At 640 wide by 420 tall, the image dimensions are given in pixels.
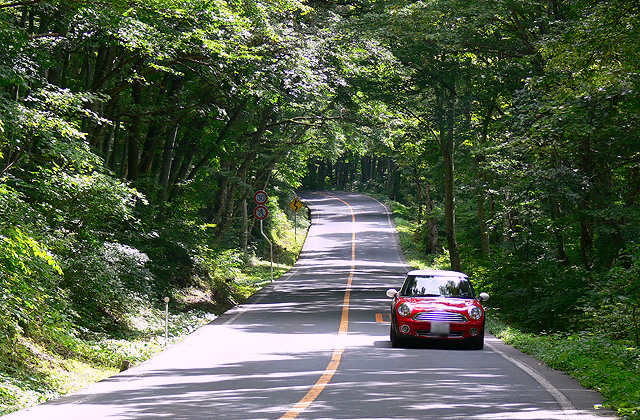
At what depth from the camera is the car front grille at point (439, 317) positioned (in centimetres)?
1275

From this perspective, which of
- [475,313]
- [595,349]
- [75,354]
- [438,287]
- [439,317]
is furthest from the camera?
[438,287]

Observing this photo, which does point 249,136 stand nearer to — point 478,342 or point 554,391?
point 478,342

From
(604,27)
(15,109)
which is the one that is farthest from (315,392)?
(604,27)

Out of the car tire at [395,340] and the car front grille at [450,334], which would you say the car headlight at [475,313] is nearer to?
the car front grille at [450,334]

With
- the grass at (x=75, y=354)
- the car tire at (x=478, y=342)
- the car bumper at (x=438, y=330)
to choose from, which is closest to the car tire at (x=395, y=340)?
the car bumper at (x=438, y=330)

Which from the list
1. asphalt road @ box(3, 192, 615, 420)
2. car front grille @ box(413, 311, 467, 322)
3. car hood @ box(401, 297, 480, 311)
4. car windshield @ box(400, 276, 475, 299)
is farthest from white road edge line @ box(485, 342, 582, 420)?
car windshield @ box(400, 276, 475, 299)

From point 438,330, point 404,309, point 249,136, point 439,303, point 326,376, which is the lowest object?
point 326,376

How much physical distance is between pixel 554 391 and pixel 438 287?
539cm

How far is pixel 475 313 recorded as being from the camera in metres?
12.9

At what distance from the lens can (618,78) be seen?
1433 cm

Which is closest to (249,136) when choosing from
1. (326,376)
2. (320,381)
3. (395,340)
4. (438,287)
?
(438,287)

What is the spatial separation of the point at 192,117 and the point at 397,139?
15070 millimetres

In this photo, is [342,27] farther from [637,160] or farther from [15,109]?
[15,109]

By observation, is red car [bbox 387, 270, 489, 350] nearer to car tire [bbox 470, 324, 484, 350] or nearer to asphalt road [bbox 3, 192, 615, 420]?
car tire [bbox 470, 324, 484, 350]
